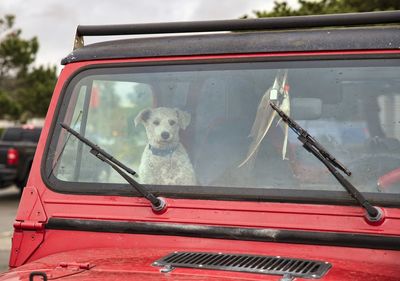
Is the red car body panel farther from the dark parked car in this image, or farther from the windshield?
the dark parked car

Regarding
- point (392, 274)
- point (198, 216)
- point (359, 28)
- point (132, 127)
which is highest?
point (359, 28)

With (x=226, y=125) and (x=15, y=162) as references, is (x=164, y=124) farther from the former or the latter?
(x=15, y=162)

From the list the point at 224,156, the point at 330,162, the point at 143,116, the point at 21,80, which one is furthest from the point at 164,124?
the point at 21,80

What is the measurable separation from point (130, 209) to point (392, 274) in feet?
3.77

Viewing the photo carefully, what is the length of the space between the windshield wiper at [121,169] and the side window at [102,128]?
2.7 inches

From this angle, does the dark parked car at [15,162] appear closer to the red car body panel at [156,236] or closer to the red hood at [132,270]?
the red car body panel at [156,236]

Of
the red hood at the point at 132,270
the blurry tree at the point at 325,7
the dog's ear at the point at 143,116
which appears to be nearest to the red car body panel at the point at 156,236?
the red hood at the point at 132,270

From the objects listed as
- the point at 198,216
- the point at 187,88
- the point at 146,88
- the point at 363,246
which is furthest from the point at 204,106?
the point at 363,246

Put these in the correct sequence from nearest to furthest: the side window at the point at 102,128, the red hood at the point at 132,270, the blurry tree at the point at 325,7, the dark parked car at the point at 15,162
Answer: the red hood at the point at 132,270 < the side window at the point at 102,128 < the blurry tree at the point at 325,7 < the dark parked car at the point at 15,162

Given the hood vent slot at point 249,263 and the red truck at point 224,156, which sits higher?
the red truck at point 224,156

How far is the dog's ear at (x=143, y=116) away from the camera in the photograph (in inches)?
117

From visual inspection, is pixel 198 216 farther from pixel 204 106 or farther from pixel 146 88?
pixel 146 88

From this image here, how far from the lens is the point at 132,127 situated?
301 cm

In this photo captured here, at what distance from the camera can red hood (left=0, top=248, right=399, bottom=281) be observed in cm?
205
